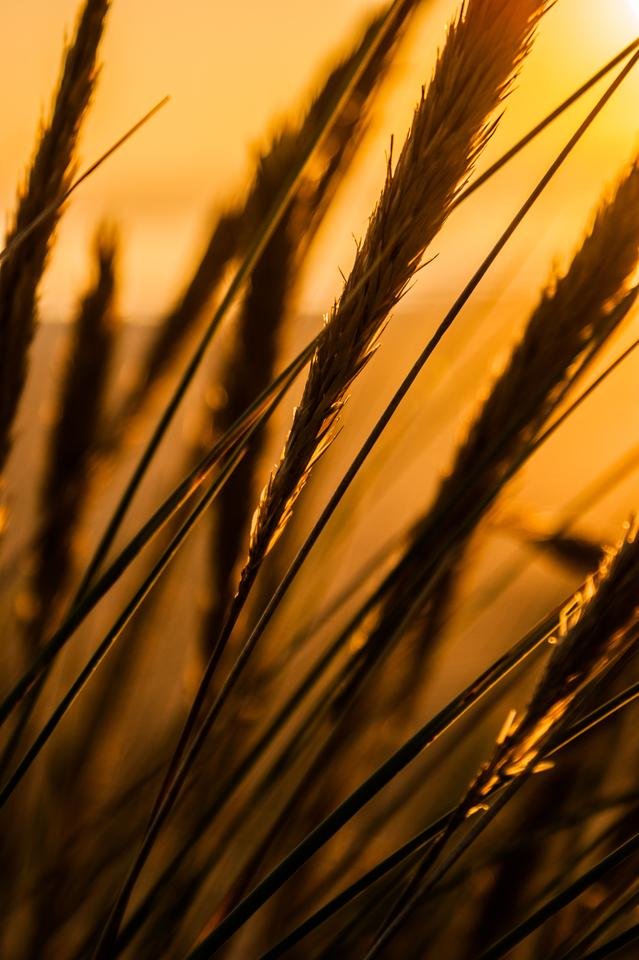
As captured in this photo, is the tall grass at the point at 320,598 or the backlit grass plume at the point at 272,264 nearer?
the tall grass at the point at 320,598

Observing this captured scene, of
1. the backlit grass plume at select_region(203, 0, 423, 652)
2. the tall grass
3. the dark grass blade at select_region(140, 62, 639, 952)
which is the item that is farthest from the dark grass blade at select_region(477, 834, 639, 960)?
the backlit grass plume at select_region(203, 0, 423, 652)

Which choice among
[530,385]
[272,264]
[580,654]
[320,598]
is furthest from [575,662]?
[320,598]

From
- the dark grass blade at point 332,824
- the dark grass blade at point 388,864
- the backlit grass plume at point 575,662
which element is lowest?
the dark grass blade at point 388,864

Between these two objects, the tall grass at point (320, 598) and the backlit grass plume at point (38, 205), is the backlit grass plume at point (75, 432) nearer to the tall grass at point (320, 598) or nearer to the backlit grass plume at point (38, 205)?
the tall grass at point (320, 598)

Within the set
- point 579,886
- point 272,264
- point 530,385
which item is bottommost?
point 579,886

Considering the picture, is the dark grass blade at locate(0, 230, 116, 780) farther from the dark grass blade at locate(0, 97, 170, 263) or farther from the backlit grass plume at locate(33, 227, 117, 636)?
the dark grass blade at locate(0, 97, 170, 263)

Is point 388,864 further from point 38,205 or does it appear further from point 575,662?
point 38,205

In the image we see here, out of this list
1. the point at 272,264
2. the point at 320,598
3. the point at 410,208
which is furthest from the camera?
the point at 320,598

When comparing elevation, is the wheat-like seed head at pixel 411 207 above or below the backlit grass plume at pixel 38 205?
Answer: below

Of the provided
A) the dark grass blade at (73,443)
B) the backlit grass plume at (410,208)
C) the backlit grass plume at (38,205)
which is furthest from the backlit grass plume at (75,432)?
the backlit grass plume at (410,208)
